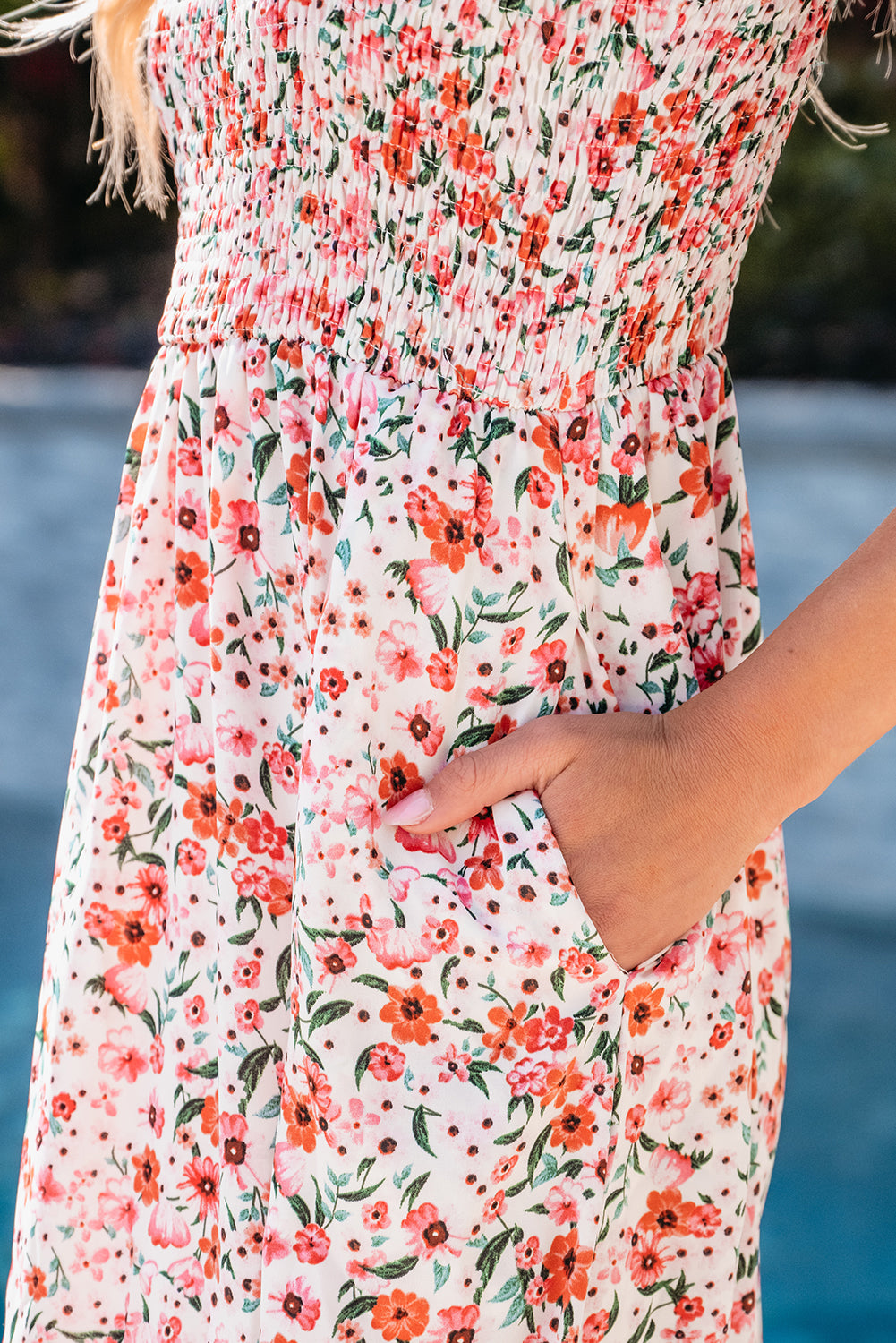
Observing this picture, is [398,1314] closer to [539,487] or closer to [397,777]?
[397,777]

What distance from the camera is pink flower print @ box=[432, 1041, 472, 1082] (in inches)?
23.5

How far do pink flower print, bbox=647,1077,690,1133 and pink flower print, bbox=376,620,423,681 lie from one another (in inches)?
11.2

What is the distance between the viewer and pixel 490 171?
0.59 metres

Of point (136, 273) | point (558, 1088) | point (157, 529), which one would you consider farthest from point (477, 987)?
point (136, 273)

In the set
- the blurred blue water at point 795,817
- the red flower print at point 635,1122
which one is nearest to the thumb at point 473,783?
the red flower print at point 635,1122

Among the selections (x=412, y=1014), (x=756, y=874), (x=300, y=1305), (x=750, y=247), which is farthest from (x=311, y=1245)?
(x=750, y=247)

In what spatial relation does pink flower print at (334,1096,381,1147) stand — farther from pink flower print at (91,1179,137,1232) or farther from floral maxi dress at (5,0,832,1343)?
pink flower print at (91,1179,137,1232)

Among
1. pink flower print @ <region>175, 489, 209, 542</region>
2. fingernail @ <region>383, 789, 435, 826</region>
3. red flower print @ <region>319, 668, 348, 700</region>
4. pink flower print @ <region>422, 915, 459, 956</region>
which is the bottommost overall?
pink flower print @ <region>422, 915, 459, 956</region>

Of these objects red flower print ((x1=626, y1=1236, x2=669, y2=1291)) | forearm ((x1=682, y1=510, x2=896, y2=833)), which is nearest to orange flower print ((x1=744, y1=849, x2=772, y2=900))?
forearm ((x1=682, y1=510, x2=896, y2=833))

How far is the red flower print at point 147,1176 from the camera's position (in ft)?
2.35

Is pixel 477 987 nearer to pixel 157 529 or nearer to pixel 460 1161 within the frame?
pixel 460 1161

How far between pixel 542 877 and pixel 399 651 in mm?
139

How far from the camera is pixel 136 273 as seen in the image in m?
4.02

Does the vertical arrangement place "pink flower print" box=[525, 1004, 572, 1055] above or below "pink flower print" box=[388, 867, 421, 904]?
below
